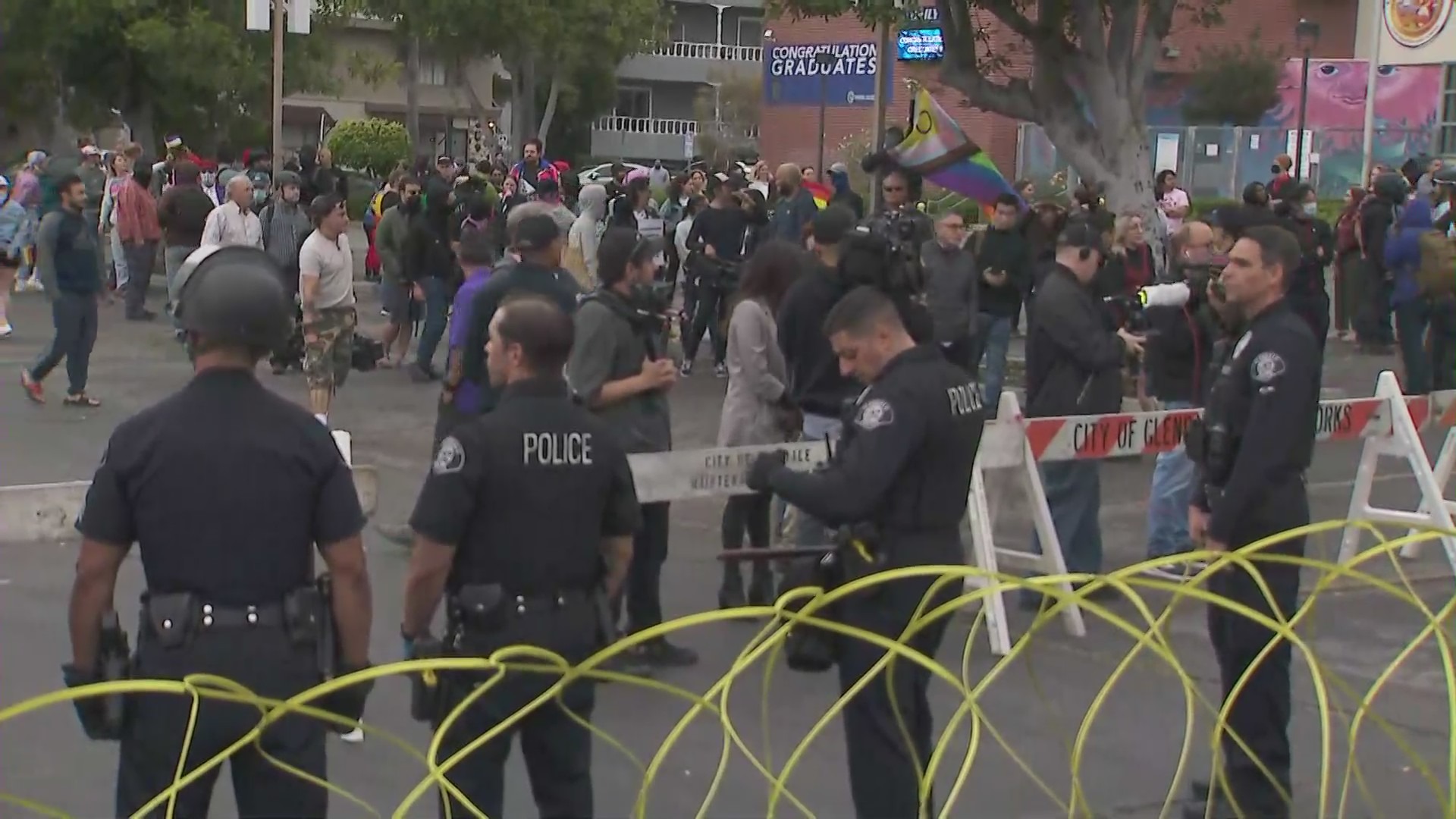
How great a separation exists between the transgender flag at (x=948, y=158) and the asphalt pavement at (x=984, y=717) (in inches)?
127

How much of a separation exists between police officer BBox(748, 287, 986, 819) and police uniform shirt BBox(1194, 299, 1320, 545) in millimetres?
1006

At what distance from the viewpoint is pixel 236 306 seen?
3.83 m

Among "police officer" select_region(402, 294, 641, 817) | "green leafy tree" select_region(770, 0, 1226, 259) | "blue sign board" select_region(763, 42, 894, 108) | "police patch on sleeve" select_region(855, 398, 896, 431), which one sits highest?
"blue sign board" select_region(763, 42, 894, 108)

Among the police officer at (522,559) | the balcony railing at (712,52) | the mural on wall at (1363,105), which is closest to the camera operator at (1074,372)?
the police officer at (522,559)

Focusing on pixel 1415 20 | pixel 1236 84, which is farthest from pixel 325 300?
pixel 1236 84

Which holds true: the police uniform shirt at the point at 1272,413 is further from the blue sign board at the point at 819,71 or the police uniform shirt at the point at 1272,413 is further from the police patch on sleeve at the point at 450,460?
the blue sign board at the point at 819,71

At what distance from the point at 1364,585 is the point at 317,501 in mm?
6463

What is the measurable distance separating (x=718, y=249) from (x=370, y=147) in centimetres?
2721

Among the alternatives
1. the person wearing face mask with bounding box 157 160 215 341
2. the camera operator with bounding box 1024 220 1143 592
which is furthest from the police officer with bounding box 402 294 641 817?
the person wearing face mask with bounding box 157 160 215 341

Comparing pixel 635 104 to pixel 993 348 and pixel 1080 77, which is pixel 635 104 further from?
pixel 993 348

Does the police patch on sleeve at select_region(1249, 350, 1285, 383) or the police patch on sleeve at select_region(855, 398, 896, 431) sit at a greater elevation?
the police patch on sleeve at select_region(1249, 350, 1285, 383)

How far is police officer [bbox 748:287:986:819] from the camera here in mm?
4871

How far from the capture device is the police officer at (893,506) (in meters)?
4.87

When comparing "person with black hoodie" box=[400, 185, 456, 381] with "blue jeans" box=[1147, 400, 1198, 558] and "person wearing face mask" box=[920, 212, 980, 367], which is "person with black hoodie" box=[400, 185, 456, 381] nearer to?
"person wearing face mask" box=[920, 212, 980, 367]
